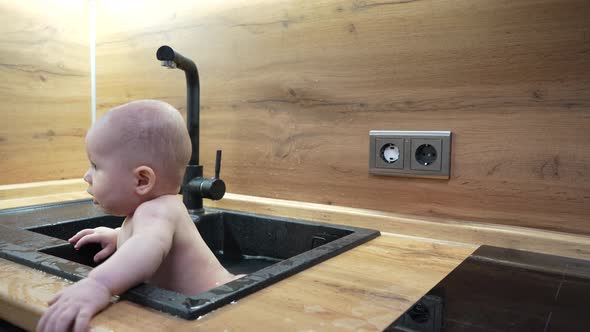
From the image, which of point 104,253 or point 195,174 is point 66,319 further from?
point 195,174

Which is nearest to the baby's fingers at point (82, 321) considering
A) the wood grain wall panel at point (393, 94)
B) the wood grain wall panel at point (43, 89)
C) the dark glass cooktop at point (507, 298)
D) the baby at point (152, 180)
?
the baby at point (152, 180)

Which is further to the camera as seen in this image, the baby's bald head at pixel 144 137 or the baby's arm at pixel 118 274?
the baby's bald head at pixel 144 137

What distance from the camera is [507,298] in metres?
0.60

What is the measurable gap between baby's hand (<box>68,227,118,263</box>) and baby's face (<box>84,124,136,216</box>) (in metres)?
0.14

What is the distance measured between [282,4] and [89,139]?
1.91 feet

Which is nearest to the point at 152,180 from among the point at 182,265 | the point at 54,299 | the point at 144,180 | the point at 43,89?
the point at 144,180

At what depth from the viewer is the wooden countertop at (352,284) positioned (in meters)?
0.50

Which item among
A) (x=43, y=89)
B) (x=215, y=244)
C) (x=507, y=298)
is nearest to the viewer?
(x=507, y=298)

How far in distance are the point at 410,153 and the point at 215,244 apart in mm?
493

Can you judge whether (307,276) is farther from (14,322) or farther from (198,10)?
(198,10)

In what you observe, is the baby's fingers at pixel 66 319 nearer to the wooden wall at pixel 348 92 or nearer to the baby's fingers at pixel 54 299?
the baby's fingers at pixel 54 299

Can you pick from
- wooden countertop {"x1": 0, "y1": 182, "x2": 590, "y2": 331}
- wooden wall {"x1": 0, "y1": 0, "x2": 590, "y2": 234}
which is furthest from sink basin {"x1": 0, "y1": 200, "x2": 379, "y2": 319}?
wooden wall {"x1": 0, "y1": 0, "x2": 590, "y2": 234}

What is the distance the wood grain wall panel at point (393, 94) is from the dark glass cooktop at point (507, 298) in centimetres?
13

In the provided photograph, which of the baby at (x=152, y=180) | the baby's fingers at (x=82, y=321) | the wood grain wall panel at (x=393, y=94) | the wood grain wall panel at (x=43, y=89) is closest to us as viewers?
the baby's fingers at (x=82, y=321)
